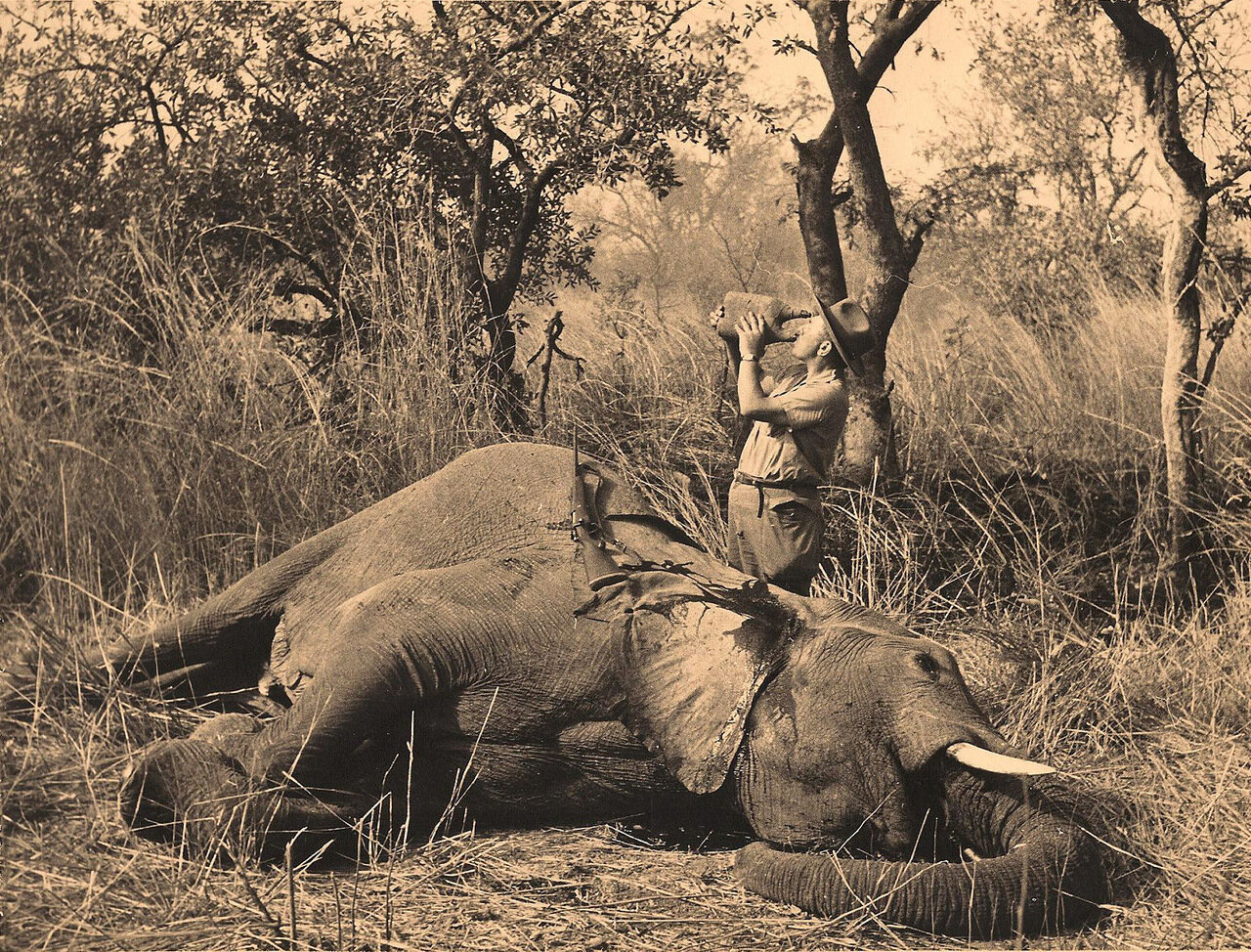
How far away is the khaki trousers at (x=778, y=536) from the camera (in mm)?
4254

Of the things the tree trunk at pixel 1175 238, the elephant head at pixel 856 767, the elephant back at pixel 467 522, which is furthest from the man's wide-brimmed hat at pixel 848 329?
the tree trunk at pixel 1175 238

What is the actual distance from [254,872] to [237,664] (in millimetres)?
1341

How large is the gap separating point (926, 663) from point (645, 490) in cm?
333

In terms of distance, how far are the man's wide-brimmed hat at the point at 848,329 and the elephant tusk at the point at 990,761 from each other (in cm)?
157

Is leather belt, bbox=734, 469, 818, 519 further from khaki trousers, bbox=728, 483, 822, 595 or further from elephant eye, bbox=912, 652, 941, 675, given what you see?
elephant eye, bbox=912, 652, 941, 675

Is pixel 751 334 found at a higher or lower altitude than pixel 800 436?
higher

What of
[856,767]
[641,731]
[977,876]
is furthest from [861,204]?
[977,876]

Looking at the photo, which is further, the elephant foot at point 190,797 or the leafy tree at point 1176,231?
the leafy tree at point 1176,231

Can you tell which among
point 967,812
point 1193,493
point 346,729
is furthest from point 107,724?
point 1193,493

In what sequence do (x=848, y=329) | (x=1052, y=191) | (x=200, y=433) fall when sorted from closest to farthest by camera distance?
1. (x=848, y=329)
2. (x=200, y=433)
3. (x=1052, y=191)

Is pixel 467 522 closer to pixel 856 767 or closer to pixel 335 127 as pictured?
pixel 856 767

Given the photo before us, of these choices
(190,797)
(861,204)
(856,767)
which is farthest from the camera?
(861,204)

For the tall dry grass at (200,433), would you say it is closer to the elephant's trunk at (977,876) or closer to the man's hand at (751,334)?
the man's hand at (751,334)

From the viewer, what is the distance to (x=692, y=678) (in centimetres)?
322
